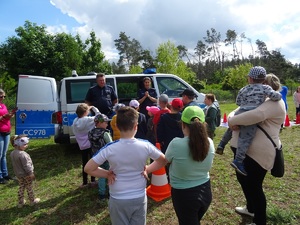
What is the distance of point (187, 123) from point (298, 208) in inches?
100

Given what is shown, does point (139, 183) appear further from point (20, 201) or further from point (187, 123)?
point (20, 201)

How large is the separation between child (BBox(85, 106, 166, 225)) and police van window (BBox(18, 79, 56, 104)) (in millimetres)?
5264

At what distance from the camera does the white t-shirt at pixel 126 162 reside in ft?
7.07

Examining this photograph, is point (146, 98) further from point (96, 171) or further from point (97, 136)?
point (96, 171)

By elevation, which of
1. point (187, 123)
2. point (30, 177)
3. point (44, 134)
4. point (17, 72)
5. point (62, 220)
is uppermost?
point (17, 72)

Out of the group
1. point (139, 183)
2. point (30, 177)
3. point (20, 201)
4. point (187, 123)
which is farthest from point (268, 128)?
point (20, 201)

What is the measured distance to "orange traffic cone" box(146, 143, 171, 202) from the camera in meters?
4.21

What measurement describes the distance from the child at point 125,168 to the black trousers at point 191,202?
1.18 feet

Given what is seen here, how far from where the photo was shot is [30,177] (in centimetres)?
417

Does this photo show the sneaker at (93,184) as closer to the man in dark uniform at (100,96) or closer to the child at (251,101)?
the man in dark uniform at (100,96)

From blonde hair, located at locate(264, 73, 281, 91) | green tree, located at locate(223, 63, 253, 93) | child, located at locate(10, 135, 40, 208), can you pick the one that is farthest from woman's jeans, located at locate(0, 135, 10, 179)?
green tree, located at locate(223, 63, 253, 93)

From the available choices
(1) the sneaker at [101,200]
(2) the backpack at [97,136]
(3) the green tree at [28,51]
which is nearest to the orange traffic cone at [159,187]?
(1) the sneaker at [101,200]

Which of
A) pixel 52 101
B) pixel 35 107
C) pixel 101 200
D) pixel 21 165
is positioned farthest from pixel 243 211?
pixel 35 107

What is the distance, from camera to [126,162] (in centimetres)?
217
